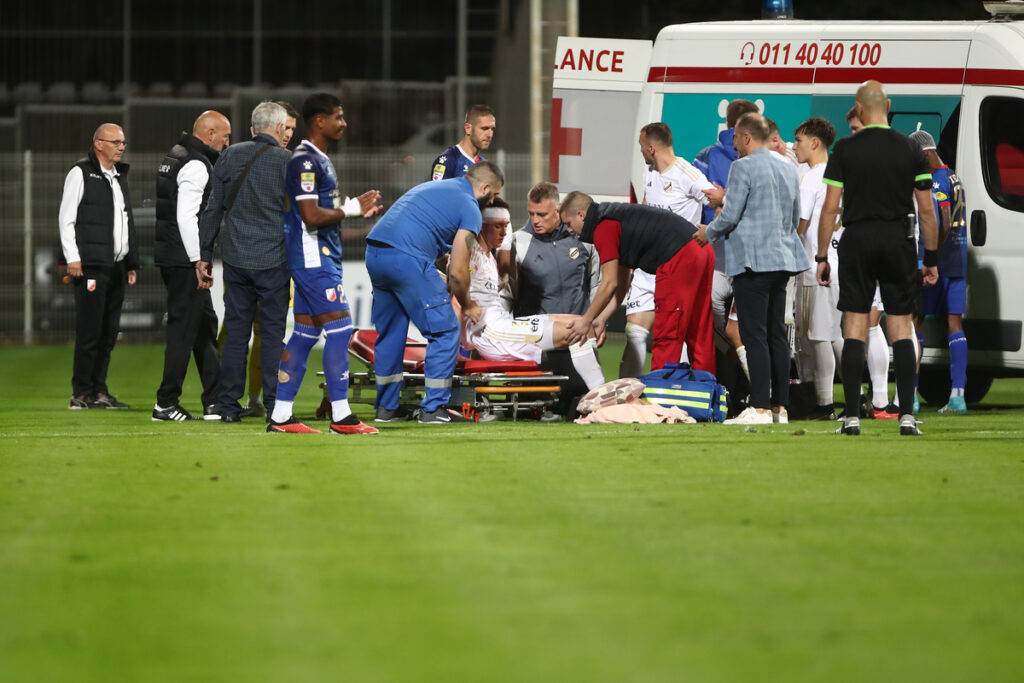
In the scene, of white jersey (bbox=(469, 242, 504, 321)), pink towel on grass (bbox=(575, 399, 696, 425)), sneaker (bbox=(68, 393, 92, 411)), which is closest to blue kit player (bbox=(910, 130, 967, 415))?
pink towel on grass (bbox=(575, 399, 696, 425))

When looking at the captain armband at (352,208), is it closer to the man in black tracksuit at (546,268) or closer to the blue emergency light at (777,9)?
the man in black tracksuit at (546,268)

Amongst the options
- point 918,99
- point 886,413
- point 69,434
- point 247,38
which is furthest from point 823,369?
point 247,38

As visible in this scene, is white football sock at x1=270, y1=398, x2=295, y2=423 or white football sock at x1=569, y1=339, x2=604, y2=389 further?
white football sock at x1=569, y1=339, x2=604, y2=389

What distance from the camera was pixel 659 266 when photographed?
33.7 feet

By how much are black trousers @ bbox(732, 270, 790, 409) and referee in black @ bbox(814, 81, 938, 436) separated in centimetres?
73

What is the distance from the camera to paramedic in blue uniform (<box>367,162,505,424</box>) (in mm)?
9758

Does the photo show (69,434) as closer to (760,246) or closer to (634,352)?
(634,352)

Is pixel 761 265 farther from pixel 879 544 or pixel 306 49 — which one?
pixel 306 49

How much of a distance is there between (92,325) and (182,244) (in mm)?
1596

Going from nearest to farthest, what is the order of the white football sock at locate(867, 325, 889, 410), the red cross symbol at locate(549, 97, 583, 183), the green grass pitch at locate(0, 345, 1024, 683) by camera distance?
the green grass pitch at locate(0, 345, 1024, 683) < the white football sock at locate(867, 325, 889, 410) < the red cross symbol at locate(549, 97, 583, 183)

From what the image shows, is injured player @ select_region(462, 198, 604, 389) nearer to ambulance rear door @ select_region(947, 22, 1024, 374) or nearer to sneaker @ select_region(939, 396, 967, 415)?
sneaker @ select_region(939, 396, 967, 415)

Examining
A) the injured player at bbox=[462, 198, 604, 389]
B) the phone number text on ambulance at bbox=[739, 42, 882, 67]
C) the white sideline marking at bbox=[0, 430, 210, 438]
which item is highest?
the phone number text on ambulance at bbox=[739, 42, 882, 67]

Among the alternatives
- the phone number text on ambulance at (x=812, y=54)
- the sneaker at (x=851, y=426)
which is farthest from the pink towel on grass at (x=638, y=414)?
the phone number text on ambulance at (x=812, y=54)

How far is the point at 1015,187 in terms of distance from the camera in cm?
1135
